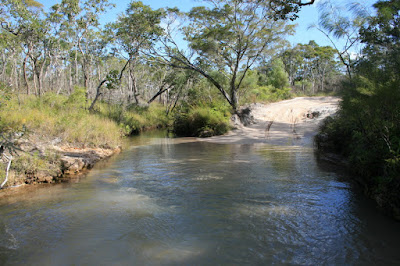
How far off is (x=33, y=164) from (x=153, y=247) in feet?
16.5

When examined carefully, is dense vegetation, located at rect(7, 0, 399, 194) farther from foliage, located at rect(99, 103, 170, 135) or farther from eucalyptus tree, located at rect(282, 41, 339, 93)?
eucalyptus tree, located at rect(282, 41, 339, 93)

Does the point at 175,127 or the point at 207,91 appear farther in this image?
the point at 207,91

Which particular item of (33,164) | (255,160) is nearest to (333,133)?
(255,160)

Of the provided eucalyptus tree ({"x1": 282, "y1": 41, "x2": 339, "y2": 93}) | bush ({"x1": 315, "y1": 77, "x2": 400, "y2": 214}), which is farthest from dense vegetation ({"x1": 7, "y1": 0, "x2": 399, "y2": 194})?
eucalyptus tree ({"x1": 282, "y1": 41, "x2": 339, "y2": 93})

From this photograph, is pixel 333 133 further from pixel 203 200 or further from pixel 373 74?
pixel 203 200

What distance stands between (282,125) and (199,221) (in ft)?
47.8

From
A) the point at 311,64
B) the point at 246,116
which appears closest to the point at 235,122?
the point at 246,116

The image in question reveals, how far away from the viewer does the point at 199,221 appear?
214 inches

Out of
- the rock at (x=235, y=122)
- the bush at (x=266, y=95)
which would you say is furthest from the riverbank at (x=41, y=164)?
the bush at (x=266, y=95)

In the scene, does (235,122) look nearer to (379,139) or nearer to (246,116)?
(246,116)

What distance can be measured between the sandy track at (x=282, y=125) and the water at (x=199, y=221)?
7.16m

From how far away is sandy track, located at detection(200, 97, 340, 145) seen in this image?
16047mm

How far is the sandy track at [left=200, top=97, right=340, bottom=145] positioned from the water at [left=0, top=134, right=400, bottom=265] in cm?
716

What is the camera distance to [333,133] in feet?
35.0
